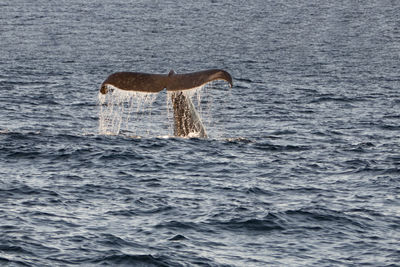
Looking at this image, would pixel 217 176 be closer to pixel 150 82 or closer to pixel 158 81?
pixel 158 81

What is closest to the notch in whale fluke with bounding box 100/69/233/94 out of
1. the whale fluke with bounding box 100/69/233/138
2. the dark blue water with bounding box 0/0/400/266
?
the whale fluke with bounding box 100/69/233/138

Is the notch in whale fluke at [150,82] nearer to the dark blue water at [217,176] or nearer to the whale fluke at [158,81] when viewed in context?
the whale fluke at [158,81]

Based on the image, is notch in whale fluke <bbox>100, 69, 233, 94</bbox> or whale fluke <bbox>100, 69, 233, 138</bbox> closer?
whale fluke <bbox>100, 69, 233, 138</bbox>

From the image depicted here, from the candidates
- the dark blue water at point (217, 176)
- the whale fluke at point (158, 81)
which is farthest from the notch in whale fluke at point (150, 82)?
the dark blue water at point (217, 176)

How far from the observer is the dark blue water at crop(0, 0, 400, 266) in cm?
1511

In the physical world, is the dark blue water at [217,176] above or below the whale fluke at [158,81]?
below

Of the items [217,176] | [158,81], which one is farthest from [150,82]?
[217,176]

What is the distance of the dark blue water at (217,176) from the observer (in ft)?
49.6

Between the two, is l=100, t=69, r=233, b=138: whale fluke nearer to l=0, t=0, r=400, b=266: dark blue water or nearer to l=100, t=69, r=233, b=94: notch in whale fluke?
l=100, t=69, r=233, b=94: notch in whale fluke

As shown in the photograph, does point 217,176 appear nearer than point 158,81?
No

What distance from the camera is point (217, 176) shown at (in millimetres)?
20969

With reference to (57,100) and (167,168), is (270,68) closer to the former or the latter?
(57,100)

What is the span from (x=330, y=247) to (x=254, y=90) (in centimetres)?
2890

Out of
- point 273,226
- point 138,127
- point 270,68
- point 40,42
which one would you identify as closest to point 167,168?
point 273,226
